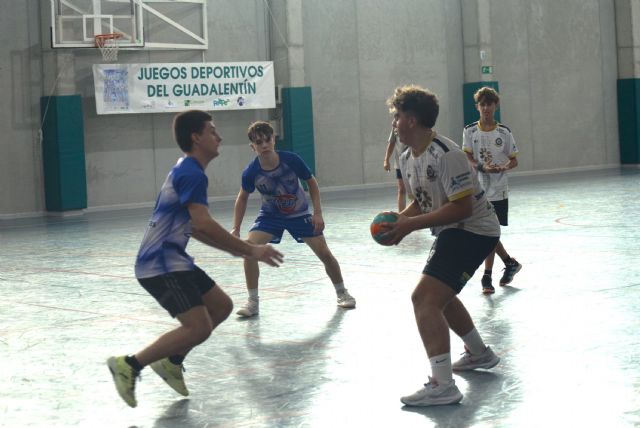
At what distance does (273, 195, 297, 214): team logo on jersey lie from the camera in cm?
907

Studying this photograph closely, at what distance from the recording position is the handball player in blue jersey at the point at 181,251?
5.74 metres

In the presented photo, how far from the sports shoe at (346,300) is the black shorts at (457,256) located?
9.45 feet

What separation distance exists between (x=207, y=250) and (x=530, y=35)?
17.4 metres

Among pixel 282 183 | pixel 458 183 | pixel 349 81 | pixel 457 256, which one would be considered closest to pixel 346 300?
pixel 282 183

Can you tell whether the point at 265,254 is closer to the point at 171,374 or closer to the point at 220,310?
the point at 220,310

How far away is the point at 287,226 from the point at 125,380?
3528mm

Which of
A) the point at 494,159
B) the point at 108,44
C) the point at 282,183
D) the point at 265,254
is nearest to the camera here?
the point at 265,254

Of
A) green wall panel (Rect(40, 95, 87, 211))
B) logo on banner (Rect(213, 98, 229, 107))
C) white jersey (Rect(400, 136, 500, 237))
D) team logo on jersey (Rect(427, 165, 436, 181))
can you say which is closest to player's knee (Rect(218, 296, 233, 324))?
white jersey (Rect(400, 136, 500, 237))

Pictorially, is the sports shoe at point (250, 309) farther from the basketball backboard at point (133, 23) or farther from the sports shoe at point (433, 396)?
the basketball backboard at point (133, 23)

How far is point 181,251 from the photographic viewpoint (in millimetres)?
5957

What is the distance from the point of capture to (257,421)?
5.50 m

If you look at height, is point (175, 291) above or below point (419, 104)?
below

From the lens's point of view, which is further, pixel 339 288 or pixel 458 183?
pixel 339 288

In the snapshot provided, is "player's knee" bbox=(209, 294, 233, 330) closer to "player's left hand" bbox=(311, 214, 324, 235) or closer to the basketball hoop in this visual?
"player's left hand" bbox=(311, 214, 324, 235)
